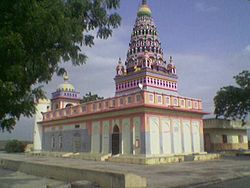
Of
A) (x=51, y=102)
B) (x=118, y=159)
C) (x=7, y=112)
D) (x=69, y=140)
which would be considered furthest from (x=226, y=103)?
(x=7, y=112)

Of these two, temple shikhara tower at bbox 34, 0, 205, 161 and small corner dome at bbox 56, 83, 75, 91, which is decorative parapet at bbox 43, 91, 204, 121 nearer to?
temple shikhara tower at bbox 34, 0, 205, 161

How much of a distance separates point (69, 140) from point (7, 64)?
28.5 metres

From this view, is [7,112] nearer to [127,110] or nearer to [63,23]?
[63,23]

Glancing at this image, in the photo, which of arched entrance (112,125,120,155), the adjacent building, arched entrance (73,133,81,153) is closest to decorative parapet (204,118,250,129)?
the adjacent building

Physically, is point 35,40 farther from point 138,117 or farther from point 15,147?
point 15,147

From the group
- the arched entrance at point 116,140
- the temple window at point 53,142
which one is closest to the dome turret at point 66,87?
the temple window at point 53,142

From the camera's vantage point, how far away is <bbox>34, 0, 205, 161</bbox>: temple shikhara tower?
84.9ft

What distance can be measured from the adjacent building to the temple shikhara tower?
6.96 m

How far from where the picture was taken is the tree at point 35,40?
241 inches

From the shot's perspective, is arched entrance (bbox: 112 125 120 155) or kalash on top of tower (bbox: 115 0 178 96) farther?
kalash on top of tower (bbox: 115 0 178 96)

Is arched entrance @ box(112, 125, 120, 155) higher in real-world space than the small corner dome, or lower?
lower

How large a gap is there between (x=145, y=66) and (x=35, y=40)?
2892 cm

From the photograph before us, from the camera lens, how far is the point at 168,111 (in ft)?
89.1

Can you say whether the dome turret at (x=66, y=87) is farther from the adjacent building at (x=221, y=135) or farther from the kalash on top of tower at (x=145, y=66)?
the adjacent building at (x=221, y=135)
